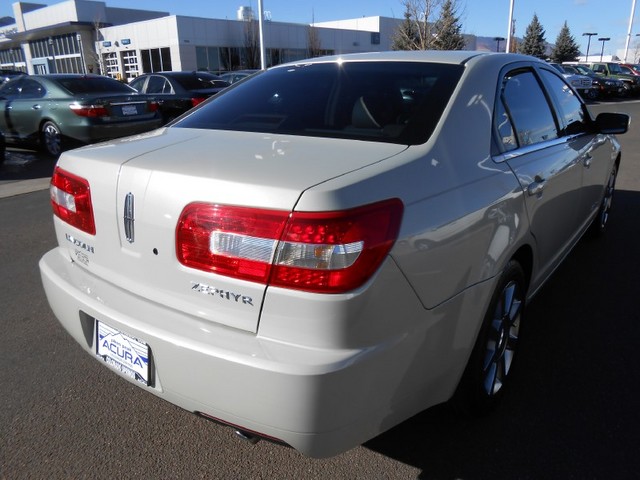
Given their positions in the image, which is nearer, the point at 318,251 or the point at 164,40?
the point at 318,251

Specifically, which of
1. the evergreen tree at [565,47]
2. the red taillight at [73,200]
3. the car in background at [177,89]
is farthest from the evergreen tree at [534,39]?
the red taillight at [73,200]

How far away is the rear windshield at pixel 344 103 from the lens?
2211 mm

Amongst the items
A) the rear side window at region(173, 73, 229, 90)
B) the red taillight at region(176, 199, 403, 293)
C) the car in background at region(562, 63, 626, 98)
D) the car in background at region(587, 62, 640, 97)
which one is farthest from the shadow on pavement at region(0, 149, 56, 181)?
the car in background at region(587, 62, 640, 97)

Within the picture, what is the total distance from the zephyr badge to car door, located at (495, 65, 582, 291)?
5.14 feet

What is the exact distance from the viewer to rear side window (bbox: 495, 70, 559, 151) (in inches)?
98.7

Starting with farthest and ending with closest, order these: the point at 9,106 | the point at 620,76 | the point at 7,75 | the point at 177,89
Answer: the point at 620,76, the point at 7,75, the point at 177,89, the point at 9,106

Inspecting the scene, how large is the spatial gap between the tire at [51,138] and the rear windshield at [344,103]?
7.96m

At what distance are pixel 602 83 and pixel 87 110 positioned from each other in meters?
24.9

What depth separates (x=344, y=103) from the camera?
2.51 metres

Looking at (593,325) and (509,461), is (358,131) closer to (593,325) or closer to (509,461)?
(509,461)

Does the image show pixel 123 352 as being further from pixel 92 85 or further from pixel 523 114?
pixel 92 85

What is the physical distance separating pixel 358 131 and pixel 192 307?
104 centimetres

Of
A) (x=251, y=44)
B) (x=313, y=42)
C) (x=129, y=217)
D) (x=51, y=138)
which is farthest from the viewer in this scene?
(x=313, y=42)

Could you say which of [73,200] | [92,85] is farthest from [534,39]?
[73,200]
